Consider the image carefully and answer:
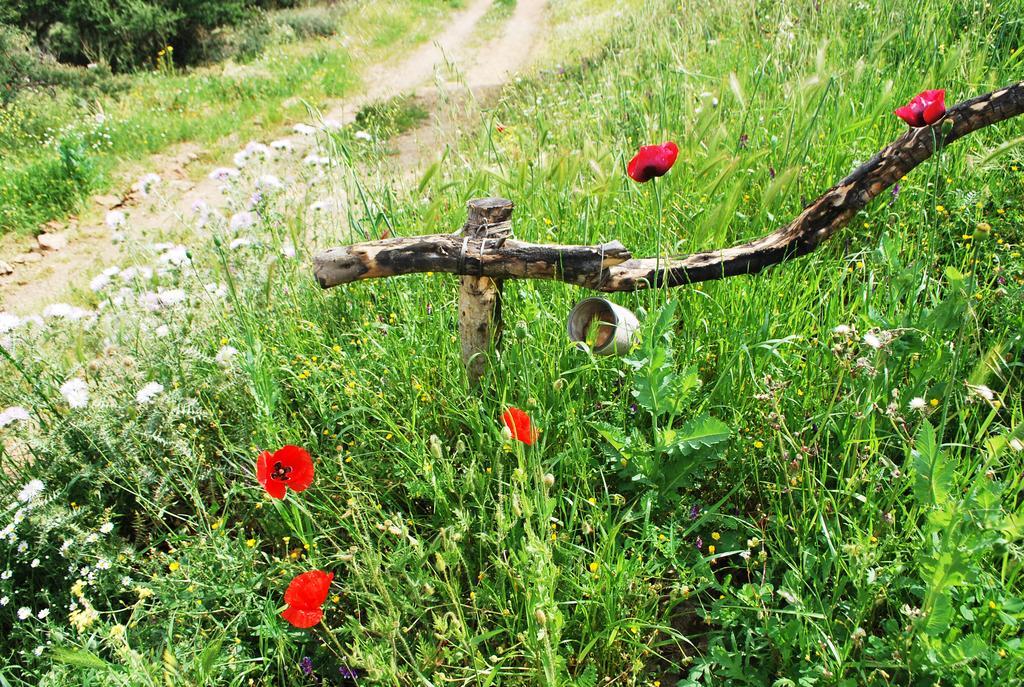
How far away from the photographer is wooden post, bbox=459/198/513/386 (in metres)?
2.04

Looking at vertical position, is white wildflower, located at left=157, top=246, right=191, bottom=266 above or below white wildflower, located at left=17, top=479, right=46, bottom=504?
above

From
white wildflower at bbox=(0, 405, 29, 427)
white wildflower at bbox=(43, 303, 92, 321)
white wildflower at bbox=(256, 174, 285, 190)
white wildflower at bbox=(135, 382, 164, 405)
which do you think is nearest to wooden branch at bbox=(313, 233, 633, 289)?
white wildflower at bbox=(135, 382, 164, 405)

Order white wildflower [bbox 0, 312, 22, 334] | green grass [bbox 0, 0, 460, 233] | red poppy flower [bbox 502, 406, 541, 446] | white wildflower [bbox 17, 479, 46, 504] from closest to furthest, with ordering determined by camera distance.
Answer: red poppy flower [bbox 502, 406, 541, 446] → white wildflower [bbox 17, 479, 46, 504] → white wildflower [bbox 0, 312, 22, 334] → green grass [bbox 0, 0, 460, 233]

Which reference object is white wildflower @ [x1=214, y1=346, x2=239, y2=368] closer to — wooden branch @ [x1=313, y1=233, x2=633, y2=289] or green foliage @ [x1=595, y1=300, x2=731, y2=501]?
wooden branch @ [x1=313, y1=233, x2=633, y2=289]

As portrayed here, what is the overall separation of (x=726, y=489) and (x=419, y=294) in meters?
1.44

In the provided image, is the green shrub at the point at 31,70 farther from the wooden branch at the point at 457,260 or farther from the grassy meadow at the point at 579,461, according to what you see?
the wooden branch at the point at 457,260

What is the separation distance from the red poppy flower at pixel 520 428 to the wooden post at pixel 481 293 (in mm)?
598

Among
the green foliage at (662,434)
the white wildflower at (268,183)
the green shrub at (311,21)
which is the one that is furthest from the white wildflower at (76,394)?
the green shrub at (311,21)

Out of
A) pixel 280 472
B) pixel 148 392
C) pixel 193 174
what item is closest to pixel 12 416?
pixel 148 392

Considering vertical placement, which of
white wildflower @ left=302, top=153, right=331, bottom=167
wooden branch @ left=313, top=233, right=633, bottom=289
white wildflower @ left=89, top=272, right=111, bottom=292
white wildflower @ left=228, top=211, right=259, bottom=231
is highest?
wooden branch @ left=313, top=233, right=633, bottom=289

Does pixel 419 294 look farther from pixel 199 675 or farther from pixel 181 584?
pixel 199 675

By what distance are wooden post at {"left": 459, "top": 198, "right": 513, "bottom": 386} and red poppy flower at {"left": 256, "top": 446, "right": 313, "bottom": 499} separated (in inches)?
24.9

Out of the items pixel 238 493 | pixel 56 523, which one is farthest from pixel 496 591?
pixel 56 523

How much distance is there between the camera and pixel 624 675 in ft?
5.60
